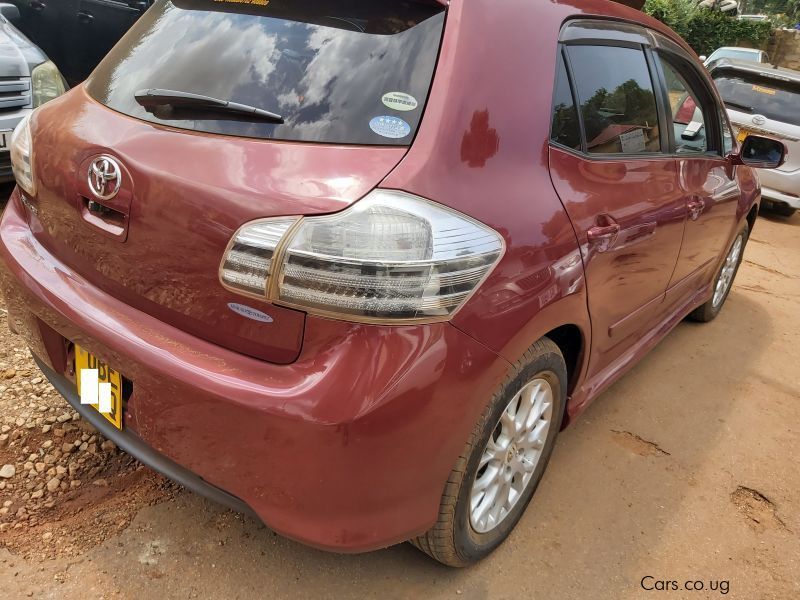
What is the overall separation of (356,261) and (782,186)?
703 cm

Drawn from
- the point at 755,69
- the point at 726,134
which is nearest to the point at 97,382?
the point at 726,134

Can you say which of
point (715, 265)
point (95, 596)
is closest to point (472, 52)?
point (95, 596)

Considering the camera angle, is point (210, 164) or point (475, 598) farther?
point (475, 598)

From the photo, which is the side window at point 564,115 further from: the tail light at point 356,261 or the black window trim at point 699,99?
the black window trim at point 699,99

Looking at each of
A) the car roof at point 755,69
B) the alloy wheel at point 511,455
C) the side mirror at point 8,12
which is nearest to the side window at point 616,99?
the alloy wheel at point 511,455

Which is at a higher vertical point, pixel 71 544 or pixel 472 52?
pixel 472 52

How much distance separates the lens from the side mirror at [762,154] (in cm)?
341

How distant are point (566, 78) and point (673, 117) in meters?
1.01

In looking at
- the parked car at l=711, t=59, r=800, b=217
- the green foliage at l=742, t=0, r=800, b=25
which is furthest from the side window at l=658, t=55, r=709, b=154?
the green foliage at l=742, t=0, r=800, b=25

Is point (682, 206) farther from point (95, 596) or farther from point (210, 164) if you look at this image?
point (95, 596)

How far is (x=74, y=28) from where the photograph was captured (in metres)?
5.77

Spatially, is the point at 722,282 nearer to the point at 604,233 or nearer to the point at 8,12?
the point at 604,233

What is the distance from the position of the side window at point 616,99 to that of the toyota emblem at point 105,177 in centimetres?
137

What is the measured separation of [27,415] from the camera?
2.40m
